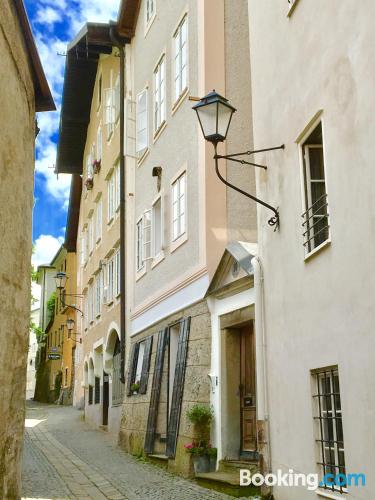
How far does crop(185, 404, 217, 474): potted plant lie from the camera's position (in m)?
10.9

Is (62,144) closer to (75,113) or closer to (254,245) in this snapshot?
(75,113)

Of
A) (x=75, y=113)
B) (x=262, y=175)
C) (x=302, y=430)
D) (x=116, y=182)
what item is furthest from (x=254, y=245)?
(x=75, y=113)

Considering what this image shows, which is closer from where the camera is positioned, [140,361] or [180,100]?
[180,100]

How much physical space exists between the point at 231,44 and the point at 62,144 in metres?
18.2

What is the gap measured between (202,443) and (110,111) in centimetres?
1388

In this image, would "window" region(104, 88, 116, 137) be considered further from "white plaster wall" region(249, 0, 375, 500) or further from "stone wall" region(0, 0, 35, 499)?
"white plaster wall" region(249, 0, 375, 500)

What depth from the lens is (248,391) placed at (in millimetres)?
10945

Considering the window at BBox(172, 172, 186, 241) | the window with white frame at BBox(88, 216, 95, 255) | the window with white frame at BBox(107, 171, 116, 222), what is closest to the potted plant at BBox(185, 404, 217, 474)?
the window at BBox(172, 172, 186, 241)

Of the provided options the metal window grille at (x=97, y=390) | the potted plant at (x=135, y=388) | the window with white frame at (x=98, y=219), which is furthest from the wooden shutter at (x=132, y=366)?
the window with white frame at (x=98, y=219)

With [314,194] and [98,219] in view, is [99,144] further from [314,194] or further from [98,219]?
[314,194]

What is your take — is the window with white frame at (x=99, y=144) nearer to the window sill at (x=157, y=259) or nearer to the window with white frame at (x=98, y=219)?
the window with white frame at (x=98, y=219)

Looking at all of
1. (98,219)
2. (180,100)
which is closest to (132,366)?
(180,100)

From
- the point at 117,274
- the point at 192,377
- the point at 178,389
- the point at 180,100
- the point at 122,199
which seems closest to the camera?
the point at 192,377

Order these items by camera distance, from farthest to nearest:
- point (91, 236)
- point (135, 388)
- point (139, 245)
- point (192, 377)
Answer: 1. point (91, 236)
2. point (139, 245)
3. point (135, 388)
4. point (192, 377)
